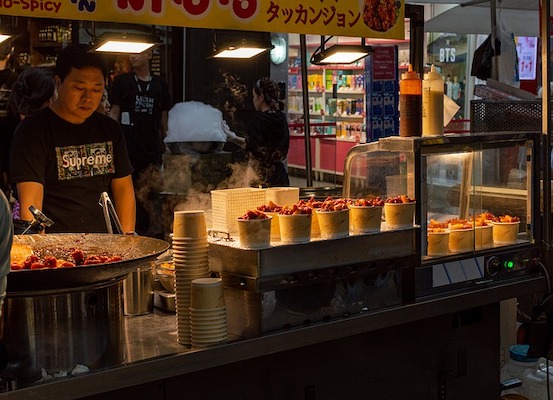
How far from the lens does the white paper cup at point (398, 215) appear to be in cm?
343

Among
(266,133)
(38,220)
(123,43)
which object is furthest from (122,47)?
(266,133)

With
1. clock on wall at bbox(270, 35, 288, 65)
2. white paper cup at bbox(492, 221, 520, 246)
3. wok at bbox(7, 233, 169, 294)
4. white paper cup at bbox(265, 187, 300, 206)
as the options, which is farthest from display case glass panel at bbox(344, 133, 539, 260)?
clock on wall at bbox(270, 35, 288, 65)

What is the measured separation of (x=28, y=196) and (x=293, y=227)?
164cm

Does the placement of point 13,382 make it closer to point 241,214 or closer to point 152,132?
point 241,214

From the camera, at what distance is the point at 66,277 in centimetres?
252

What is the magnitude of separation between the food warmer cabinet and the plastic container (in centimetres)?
140

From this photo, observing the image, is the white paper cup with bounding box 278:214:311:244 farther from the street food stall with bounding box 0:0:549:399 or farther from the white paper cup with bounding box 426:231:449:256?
the white paper cup with bounding box 426:231:449:256

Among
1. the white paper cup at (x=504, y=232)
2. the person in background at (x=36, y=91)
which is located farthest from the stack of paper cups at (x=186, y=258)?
the person in background at (x=36, y=91)

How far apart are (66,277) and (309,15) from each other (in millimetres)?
1706

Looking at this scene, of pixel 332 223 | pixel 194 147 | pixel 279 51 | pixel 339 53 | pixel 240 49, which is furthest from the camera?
pixel 279 51

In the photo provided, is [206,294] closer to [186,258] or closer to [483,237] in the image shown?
[186,258]

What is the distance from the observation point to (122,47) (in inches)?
158

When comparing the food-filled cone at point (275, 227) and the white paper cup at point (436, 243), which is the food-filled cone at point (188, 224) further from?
the white paper cup at point (436, 243)

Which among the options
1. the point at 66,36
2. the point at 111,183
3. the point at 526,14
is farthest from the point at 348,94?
the point at 111,183
